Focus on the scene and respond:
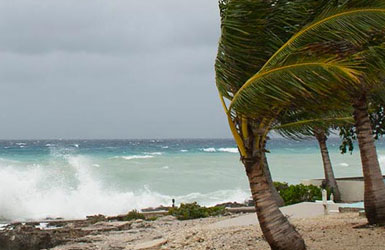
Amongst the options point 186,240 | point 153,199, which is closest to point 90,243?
point 186,240

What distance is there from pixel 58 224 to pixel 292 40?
49.9 feet

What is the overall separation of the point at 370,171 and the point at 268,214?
289 cm

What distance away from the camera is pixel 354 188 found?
64.9 ft

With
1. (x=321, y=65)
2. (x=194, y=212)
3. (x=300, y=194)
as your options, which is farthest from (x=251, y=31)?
(x=300, y=194)

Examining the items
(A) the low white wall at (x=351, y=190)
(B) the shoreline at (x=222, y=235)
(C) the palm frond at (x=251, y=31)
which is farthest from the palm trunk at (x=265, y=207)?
(A) the low white wall at (x=351, y=190)

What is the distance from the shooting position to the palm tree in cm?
622

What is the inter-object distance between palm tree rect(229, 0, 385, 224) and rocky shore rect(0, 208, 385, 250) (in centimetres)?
284

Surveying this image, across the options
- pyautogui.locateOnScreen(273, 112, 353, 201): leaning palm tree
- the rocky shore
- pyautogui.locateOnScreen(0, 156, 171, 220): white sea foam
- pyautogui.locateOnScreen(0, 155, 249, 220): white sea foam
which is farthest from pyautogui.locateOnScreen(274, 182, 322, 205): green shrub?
pyautogui.locateOnScreen(0, 156, 171, 220): white sea foam

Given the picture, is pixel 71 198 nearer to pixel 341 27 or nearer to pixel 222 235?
pixel 222 235

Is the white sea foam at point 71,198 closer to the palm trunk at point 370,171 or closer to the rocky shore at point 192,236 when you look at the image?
the rocky shore at point 192,236

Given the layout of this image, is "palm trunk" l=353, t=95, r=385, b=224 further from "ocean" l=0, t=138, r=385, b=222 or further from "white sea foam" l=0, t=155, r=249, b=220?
"white sea foam" l=0, t=155, r=249, b=220

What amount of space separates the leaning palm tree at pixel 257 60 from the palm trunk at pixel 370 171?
8.03 ft

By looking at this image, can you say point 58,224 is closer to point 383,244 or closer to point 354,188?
point 354,188

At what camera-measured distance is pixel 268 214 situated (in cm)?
743
